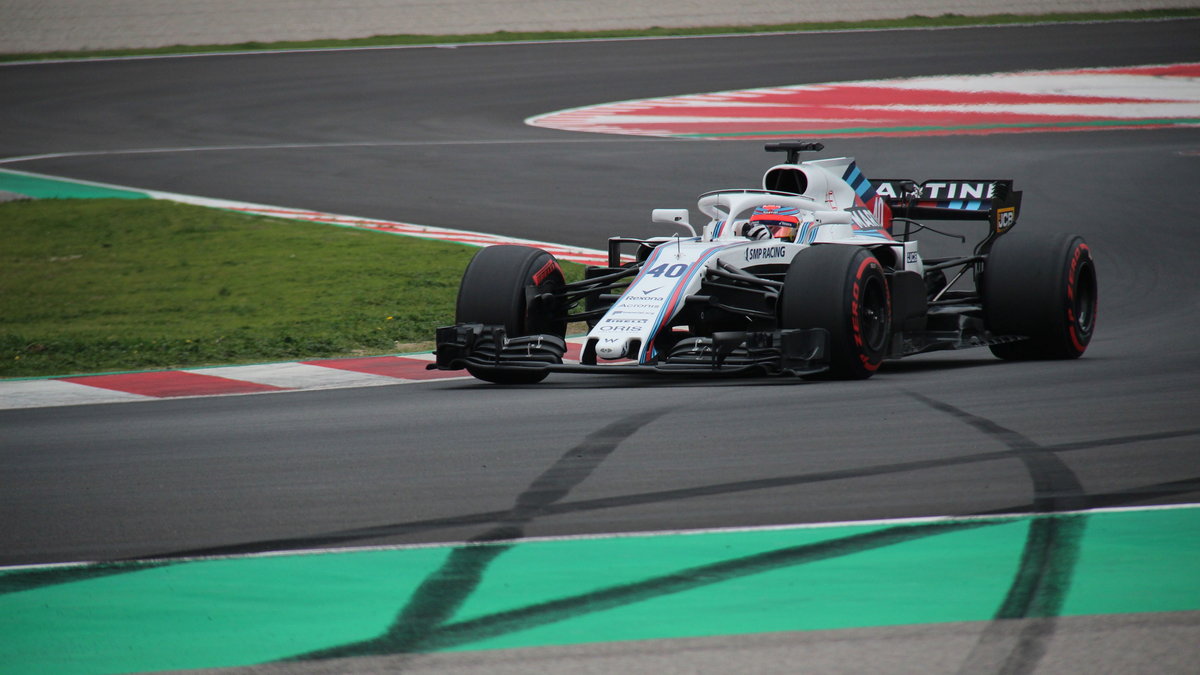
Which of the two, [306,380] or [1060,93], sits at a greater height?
[1060,93]

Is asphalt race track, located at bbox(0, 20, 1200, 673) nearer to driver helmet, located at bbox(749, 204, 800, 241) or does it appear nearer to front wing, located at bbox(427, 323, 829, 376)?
front wing, located at bbox(427, 323, 829, 376)

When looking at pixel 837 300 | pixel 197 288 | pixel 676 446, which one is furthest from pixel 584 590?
pixel 197 288

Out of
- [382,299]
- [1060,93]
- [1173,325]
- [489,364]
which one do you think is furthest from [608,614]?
[1060,93]

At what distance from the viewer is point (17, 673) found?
4148 mm

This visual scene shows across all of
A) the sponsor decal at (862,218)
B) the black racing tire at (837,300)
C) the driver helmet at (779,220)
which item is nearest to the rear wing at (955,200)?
the sponsor decal at (862,218)

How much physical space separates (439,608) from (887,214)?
7.26m

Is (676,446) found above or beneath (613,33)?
beneath

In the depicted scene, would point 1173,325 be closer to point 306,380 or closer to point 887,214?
point 887,214

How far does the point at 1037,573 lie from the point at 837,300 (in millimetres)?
4178

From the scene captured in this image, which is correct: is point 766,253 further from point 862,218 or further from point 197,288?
point 197,288

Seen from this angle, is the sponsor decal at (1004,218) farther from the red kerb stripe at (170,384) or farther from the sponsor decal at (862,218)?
the red kerb stripe at (170,384)

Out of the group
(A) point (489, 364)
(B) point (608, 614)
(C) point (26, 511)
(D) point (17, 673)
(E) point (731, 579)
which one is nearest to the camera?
(D) point (17, 673)

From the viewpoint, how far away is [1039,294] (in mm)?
10312

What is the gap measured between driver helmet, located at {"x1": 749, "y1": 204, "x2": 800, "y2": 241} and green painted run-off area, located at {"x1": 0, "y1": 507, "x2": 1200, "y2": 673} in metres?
4.76
